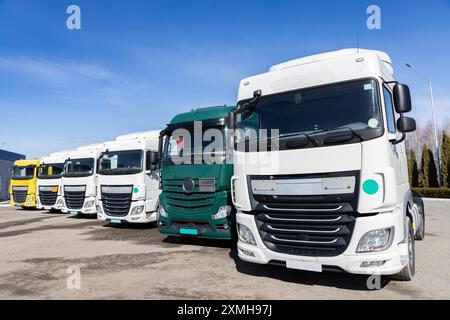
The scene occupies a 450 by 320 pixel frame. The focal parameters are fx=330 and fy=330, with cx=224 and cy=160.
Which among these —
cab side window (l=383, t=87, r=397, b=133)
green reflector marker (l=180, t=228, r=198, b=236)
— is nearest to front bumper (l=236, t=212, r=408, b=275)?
cab side window (l=383, t=87, r=397, b=133)

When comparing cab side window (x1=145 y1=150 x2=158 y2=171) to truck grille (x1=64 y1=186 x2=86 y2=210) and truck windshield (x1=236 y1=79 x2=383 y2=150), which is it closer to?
truck grille (x1=64 y1=186 x2=86 y2=210)

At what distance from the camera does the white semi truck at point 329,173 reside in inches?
155

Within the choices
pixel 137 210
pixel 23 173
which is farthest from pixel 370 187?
pixel 23 173

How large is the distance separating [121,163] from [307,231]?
7.40 meters

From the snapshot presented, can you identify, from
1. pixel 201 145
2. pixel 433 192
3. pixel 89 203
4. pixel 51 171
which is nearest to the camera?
pixel 201 145

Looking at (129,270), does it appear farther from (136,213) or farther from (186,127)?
(136,213)

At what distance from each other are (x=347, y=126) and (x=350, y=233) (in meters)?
1.34

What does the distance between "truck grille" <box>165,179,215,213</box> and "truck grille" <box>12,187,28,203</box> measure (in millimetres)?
13806

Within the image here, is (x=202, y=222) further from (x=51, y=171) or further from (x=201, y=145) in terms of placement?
(x=51, y=171)

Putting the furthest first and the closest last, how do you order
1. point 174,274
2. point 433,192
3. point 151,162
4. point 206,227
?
point 433,192 < point 151,162 < point 206,227 < point 174,274

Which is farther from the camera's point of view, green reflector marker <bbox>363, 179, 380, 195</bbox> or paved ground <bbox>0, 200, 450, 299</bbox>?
paved ground <bbox>0, 200, 450, 299</bbox>

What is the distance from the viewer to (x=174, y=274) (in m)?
5.18

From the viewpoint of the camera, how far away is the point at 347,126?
4.24 meters

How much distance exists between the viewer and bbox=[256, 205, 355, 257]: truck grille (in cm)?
407
